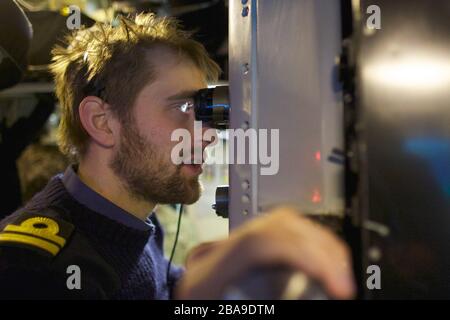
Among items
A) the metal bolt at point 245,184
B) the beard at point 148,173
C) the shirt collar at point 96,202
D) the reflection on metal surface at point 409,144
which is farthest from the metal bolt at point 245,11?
the shirt collar at point 96,202

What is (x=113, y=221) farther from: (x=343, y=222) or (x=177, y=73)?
(x=343, y=222)

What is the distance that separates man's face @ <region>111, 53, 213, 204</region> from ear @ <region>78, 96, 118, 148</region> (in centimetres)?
4

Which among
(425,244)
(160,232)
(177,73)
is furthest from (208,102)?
(160,232)

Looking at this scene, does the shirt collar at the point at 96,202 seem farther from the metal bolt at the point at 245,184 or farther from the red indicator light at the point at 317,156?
the red indicator light at the point at 317,156

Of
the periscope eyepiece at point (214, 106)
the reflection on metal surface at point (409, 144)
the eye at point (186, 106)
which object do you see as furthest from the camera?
the eye at point (186, 106)

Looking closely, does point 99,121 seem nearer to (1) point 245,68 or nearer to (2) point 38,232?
(2) point 38,232

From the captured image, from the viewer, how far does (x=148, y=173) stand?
1087 millimetres

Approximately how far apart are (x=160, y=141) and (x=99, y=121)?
0.20 metres

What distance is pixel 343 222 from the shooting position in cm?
65

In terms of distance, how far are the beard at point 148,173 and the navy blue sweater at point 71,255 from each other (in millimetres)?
110

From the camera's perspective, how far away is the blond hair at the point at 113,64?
3.71 ft

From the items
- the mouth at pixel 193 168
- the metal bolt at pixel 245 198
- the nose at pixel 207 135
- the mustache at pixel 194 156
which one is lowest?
the metal bolt at pixel 245 198

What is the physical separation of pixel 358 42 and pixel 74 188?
803mm

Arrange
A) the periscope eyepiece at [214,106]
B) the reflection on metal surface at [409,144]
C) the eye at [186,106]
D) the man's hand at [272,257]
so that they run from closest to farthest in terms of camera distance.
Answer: the man's hand at [272,257] → the reflection on metal surface at [409,144] → the periscope eyepiece at [214,106] → the eye at [186,106]
